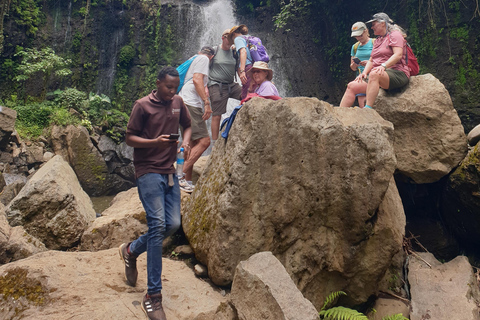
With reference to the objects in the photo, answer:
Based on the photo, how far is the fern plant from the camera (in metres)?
3.66

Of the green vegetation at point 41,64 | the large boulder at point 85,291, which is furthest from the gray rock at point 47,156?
the large boulder at point 85,291

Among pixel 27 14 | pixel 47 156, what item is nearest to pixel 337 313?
pixel 47 156

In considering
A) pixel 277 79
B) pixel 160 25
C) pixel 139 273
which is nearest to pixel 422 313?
pixel 139 273

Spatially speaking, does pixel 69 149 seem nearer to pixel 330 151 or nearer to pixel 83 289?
pixel 83 289

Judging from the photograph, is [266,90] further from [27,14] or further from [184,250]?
[27,14]

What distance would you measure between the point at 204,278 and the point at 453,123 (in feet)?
14.0

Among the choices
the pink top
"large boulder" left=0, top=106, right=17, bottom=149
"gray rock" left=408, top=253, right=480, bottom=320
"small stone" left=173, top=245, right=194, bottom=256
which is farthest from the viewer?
"large boulder" left=0, top=106, right=17, bottom=149

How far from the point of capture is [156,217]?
3170 millimetres

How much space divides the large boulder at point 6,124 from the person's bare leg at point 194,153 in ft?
24.5

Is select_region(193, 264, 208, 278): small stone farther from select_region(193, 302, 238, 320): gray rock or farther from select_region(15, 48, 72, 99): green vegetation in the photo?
select_region(15, 48, 72, 99): green vegetation

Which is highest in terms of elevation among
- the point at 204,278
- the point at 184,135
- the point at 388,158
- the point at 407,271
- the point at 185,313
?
the point at 184,135

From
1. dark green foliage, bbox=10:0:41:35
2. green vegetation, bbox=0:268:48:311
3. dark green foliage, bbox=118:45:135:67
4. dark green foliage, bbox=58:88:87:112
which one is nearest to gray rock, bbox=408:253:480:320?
green vegetation, bbox=0:268:48:311

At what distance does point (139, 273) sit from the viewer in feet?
12.8

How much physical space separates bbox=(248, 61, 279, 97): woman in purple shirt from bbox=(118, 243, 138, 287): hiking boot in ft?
8.67
